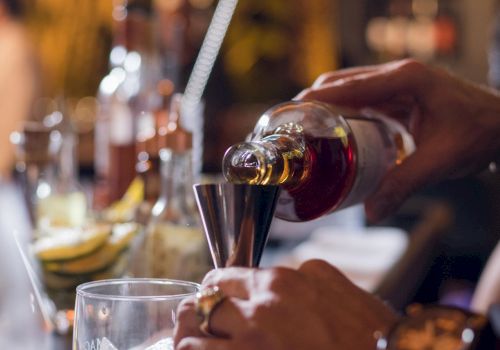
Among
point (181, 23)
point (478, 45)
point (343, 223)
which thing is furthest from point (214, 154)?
point (181, 23)

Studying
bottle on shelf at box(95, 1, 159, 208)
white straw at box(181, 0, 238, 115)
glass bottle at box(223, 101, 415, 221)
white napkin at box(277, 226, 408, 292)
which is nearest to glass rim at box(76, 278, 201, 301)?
glass bottle at box(223, 101, 415, 221)

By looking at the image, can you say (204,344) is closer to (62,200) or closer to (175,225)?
(175,225)

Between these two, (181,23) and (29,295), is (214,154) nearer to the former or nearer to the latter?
(181,23)

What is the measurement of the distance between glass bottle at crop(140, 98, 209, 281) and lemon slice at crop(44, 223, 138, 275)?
28 millimetres

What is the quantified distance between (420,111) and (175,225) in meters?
0.33

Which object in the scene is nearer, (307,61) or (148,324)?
(148,324)

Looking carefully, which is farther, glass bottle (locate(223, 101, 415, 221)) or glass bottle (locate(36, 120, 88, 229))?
glass bottle (locate(36, 120, 88, 229))

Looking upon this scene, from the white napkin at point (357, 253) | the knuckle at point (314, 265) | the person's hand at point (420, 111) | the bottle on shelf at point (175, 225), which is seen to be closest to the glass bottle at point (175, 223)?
the bottle on shelf at point (175, 225)

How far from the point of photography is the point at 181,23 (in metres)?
1.49

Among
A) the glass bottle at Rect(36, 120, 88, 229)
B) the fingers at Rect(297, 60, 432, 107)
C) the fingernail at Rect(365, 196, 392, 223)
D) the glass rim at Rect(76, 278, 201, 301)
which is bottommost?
the glass bottle at Rect(36, 120, 88, 229)

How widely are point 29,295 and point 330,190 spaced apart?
1.02 feet

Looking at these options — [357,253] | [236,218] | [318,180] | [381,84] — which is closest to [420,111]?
[381,84]

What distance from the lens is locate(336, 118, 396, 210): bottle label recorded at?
0.78m

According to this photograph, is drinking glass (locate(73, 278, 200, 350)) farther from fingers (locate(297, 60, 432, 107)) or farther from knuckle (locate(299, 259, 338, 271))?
fingers (locate(297, 60, 432, 107))
